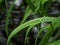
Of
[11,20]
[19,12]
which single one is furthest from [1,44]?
[19,12]

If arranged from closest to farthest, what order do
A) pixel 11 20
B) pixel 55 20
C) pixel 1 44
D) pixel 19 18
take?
pixel 55 20, pixel 1 44, pixel 11 20, pixel 19 18

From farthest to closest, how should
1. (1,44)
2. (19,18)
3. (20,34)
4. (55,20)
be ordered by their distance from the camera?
(19,18) < (20,34) < (1,44) < (55,20)

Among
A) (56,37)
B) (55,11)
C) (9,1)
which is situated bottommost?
(56,37)

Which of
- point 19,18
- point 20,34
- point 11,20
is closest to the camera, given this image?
point 20,34

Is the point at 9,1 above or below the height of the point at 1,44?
above

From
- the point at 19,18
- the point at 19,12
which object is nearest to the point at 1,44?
the point at 19,18

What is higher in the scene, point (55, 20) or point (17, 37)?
point (55, 20)

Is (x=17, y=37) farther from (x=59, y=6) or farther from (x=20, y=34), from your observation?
(x=59, y=6)

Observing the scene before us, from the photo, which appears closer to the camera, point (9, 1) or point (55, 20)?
point (55, 20)

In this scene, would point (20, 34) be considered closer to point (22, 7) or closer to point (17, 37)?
point (17, 37)
